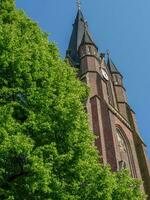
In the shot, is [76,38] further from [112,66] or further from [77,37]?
[112,66]

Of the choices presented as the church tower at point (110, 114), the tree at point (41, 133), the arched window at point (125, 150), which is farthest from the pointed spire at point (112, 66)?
the tree at point (41, 133)

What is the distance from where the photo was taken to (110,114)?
89.0 feet

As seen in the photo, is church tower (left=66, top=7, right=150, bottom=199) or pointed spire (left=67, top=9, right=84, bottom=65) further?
pointed spire (left=67, top=9, right=84, bottom=65)

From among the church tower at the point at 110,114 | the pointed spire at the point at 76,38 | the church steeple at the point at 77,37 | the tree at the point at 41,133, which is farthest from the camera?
the pointed spire at the point at 76,38

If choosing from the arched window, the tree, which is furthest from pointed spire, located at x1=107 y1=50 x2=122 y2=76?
the tree

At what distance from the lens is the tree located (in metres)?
10.3

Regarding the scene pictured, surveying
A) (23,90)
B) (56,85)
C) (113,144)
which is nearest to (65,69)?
(56,85)

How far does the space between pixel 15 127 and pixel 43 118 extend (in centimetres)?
80

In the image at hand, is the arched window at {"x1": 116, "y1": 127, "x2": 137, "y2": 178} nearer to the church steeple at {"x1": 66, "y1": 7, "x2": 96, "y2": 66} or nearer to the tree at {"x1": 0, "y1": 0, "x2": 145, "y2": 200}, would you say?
the church steeple at {"x1": 66, "y1": 7, "x2": 96, "y2": 66}

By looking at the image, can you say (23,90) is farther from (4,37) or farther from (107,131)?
(107,131)

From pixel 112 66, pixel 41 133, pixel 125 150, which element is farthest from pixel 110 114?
pixel 41 133

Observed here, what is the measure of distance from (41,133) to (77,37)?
98.2 feet

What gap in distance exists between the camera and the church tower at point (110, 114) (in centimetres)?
2533

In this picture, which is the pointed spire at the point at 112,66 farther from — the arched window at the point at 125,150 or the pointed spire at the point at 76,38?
the arched window at the point at 125,150
